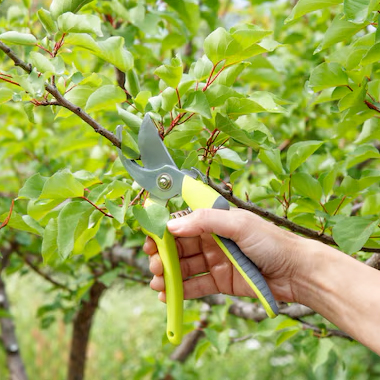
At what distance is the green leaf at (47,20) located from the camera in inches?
33.3

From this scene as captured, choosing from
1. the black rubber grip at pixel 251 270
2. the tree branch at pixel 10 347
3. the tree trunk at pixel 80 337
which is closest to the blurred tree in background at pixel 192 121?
the black rubber grip at pixel 251 270

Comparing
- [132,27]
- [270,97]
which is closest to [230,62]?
[270,97]

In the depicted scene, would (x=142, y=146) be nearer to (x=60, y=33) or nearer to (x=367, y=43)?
(x=60, y=33)

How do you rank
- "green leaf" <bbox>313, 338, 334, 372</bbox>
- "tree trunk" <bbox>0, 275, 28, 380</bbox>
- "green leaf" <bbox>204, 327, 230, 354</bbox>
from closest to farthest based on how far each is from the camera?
"green leaf" <bbox>313, 338, 334, 372</bbox> < "green leaf" <bbox>204, 327, 230, 354</bbox> < "tree trunk" <bbox>0, 275, 28, 380</bbox>

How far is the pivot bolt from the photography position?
91 centimetres

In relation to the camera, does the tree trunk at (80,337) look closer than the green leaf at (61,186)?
No

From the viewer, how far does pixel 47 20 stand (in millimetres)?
858

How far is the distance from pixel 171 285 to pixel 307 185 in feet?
1.20

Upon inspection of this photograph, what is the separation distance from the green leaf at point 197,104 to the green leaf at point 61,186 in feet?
0.75

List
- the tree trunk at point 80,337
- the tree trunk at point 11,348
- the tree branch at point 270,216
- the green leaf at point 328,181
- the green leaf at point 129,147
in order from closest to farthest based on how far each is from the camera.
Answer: the green leaf at point 129,147 < the tree branch at point 270,216 < the green leaf at point 328,181 < the tree trunk at point 80,337 < the tree trunk at point 11,348

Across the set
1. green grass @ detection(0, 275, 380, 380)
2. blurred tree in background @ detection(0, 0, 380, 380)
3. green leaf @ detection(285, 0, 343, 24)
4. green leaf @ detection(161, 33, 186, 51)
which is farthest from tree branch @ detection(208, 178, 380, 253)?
green grass @ detection(0, 275, 380, 380)

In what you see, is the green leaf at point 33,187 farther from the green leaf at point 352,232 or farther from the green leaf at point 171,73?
the green leaf at point 352,232

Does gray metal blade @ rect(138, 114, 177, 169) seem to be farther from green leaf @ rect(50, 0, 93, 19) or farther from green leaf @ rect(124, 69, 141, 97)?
green leaf @ rect(50, 0, 93, 19)

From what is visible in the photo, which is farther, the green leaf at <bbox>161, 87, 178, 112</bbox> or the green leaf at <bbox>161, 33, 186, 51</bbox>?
the green leaf at <bbox>161, 33, 186, 51</bbox>
